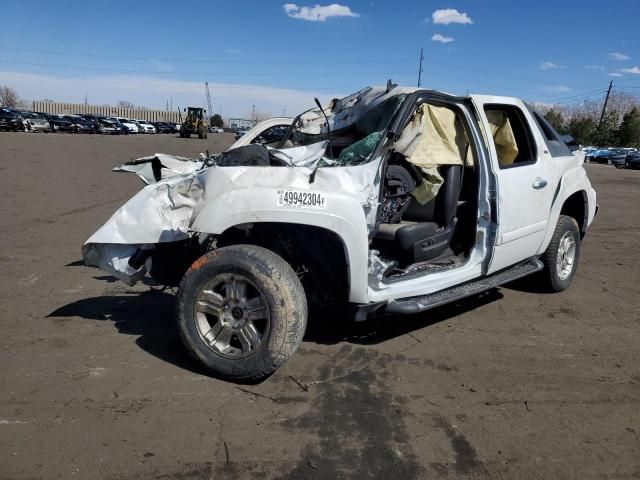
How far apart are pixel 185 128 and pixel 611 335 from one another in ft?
158

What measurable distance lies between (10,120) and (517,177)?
138 feet

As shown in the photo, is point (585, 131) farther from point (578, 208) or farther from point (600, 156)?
point (578, 208)

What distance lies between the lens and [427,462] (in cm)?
279

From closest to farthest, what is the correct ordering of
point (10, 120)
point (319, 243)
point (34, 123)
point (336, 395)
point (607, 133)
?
1. point (336, 395)
2. point (319, 243)
3. point (10, 120)
4. point (34, 123)
5. point (607, 133)

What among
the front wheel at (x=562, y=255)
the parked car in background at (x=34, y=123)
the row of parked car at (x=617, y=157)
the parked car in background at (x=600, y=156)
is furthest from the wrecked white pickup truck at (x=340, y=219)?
the parked car in background at (x=600, y=156)

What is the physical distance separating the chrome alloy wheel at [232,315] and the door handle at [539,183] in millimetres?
2831

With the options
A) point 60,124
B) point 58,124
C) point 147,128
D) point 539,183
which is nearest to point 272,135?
point 539,183

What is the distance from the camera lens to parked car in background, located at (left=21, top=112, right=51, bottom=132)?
40438 millimetres

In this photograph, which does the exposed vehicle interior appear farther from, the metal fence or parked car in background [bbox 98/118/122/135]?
the metal fence

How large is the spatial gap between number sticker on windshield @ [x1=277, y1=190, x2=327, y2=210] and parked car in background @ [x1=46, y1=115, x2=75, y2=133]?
4770cm

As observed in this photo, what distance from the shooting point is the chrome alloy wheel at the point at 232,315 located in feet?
11.4

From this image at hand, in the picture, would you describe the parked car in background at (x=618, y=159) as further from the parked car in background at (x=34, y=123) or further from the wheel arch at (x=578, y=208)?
A: the parked car in background at (x=34, y=123)

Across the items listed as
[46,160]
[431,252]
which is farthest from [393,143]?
[46,160]

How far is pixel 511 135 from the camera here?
16.5 ft
